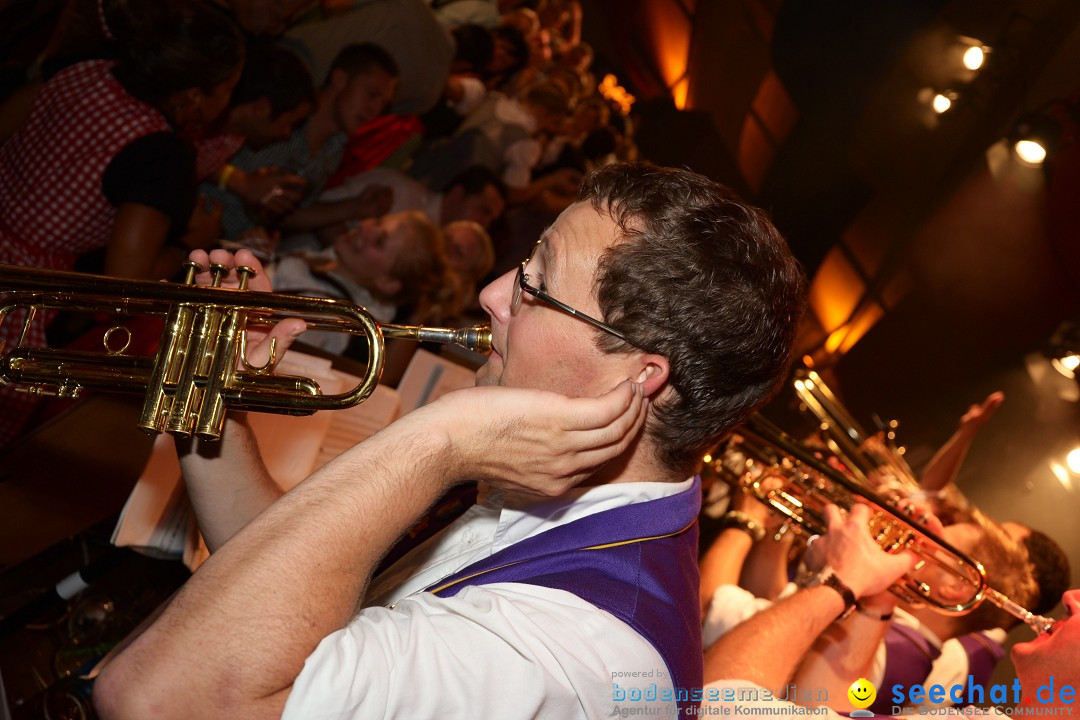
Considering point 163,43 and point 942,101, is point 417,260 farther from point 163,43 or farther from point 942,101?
point 942,101

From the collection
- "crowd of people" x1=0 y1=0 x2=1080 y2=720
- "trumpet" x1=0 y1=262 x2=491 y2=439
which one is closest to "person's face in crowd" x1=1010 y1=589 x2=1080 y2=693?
"crowd of people" x1=0 y1=0 x2=1080 y2=720

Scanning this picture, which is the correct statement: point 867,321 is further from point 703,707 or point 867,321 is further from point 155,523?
point 155,523

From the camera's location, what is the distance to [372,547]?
1202mm

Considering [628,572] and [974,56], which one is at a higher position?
Result: [974,56]

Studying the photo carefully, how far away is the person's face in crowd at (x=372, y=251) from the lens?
13.5 feet

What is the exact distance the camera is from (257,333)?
82.4 inches

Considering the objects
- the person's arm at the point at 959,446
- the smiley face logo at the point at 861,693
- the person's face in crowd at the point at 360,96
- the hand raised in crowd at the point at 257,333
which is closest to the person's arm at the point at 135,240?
the hand raised in crowd at the point at 257,333

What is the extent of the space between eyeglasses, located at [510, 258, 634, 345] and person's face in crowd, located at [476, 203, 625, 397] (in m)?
0.01

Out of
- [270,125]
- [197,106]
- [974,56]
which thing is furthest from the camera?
[974,56]

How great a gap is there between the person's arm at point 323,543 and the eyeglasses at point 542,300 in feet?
0.71

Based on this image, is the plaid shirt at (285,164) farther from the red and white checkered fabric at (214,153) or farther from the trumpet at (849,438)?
the trumpet at (849,438)

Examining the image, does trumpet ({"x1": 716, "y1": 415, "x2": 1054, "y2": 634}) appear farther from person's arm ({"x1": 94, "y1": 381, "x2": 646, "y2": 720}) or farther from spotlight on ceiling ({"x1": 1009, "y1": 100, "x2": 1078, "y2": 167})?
spotlight on ceiling ({"x1": 1009, "y1": 100, "x2": 1078, "y2": 167})

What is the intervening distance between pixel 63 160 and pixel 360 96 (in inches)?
67.8

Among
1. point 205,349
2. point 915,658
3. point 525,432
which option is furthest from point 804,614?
point 205,349
